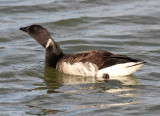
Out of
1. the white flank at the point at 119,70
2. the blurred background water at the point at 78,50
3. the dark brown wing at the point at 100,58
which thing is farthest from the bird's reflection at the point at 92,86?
the dark brown wing at the point at 100,58

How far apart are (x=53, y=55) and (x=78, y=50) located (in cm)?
188

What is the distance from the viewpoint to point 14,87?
31.7 ft

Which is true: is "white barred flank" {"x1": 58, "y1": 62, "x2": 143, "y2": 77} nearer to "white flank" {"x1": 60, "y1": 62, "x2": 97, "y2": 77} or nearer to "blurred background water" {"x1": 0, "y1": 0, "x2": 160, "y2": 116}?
"white flank" {"x1": 60, "y1": 62, "x2": 97, "y2": 77}

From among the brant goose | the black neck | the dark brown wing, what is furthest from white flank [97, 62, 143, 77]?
the black neck

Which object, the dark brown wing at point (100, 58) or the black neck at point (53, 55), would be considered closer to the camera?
the dark brown wing at point (100, 58)

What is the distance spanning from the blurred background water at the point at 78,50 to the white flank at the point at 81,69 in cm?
16

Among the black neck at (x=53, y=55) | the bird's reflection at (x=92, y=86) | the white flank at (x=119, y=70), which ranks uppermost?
the black neck at (x=53, y=55)

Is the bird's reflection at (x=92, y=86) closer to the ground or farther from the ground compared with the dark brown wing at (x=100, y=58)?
closer to the ground

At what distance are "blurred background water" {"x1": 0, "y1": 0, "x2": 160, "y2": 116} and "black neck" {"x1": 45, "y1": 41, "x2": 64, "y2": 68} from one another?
19 cm

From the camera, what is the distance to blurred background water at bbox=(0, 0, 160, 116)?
27.6 feet

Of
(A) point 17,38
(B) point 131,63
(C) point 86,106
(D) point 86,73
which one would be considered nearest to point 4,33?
(A) point 17,38

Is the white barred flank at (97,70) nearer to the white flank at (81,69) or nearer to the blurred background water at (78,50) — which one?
the white flank at (81,69)

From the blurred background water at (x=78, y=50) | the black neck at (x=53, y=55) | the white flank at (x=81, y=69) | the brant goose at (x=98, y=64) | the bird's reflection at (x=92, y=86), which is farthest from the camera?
the black neck at (x=53, y=55)

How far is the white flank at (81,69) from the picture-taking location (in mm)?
10328
